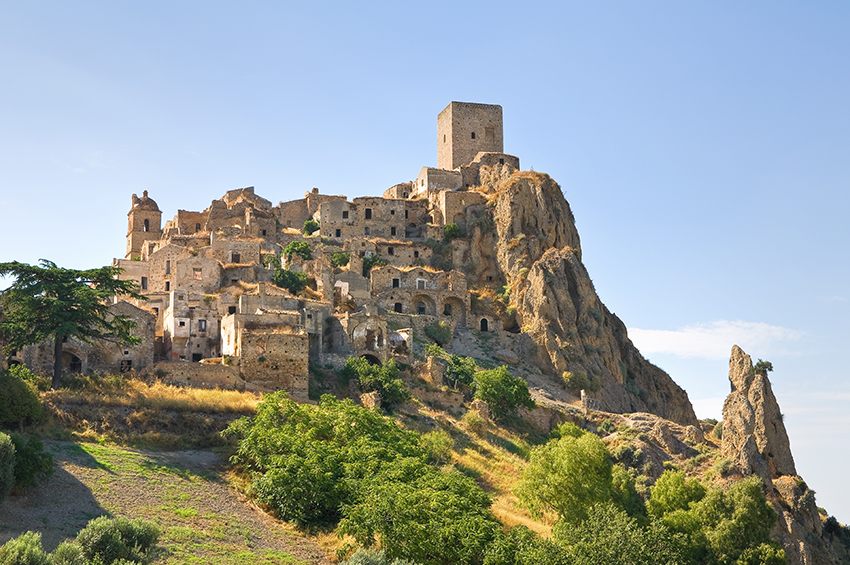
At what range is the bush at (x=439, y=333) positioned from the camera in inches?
2835

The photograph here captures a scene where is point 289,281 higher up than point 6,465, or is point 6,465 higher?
point 289,281

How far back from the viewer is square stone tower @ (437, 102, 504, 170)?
99.8 meters

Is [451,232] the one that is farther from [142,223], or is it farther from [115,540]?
[115,540]

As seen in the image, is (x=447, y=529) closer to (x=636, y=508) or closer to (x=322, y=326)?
(x=636, y=508)

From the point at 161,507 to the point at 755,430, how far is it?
30295 mm

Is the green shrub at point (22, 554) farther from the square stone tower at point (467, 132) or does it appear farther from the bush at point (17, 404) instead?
the square stone tower at point (467, 132)

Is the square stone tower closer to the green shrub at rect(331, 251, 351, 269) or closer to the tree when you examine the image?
the green shrub at rect(331, 251, 351, 269)

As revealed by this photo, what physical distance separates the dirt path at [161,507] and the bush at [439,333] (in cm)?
3329

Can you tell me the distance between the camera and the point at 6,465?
105 ft

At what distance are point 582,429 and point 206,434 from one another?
92.3 feet

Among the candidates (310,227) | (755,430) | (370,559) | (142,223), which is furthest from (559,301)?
(370,559)

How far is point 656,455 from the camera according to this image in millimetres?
58688

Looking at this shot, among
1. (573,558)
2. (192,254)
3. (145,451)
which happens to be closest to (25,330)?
(145,451)

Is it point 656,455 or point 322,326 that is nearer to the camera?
point 656,455
